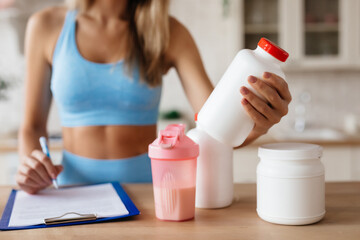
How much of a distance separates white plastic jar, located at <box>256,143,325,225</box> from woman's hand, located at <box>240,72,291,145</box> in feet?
0.22

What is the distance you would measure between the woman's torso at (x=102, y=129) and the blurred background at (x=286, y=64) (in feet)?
3.96

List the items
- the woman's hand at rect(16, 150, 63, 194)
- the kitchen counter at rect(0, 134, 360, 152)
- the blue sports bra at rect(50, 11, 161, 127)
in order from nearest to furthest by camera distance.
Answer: the woman's hand at rect(16, 150, 63, 194)
the blue sports bra at rect(50, 11, 161, 127)
the kitchen counter at rect(0, 134, 360, 152)

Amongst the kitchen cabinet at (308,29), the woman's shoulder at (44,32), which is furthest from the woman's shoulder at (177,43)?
the kitchen cabinet at (308,29)

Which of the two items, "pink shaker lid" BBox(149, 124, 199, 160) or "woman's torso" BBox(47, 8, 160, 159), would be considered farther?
"woman's torso" BBox(47, 8, 160, 159)

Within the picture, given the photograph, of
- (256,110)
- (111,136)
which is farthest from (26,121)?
(256,110)

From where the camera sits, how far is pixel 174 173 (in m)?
0.80

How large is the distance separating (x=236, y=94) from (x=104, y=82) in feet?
2.13

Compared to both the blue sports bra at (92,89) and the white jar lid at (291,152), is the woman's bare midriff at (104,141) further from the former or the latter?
the white jar lid at (291,152)

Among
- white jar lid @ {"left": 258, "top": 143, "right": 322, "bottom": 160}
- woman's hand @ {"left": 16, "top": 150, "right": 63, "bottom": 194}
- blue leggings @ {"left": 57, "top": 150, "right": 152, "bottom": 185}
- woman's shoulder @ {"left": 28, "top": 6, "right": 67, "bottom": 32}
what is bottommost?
blue leggings @ {"left": 57, "top": 150, "right": 152, "bottom": 185}

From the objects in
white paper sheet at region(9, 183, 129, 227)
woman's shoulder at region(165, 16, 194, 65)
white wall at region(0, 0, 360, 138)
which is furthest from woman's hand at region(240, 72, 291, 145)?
white wall at region(0, 0, 360, 138)

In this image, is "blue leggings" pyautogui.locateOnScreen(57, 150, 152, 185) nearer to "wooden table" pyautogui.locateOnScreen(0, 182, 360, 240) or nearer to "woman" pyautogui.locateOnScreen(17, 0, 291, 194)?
"woman" pyautogui.locateOnScreen(17, 0, 291, 194)

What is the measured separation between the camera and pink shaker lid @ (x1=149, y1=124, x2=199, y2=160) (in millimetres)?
782

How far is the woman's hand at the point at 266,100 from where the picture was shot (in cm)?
74

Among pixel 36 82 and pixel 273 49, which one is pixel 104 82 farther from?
pixel 273 49
